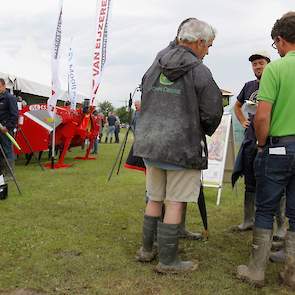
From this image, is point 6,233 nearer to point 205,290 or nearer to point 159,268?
point 159,268

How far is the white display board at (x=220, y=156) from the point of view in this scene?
6258 millimetres

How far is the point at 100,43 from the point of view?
10.4 m

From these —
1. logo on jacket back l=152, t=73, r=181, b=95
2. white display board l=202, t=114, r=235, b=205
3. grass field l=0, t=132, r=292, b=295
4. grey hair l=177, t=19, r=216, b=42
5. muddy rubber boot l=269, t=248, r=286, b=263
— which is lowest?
grass field l=0, t=132, r=292, b=295

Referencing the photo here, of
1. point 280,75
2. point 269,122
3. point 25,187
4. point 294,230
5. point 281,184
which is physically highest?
point 280,75

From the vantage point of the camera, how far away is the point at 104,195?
263 inches

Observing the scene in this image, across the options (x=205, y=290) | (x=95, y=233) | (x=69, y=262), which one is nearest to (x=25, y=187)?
(x=95, y=233)

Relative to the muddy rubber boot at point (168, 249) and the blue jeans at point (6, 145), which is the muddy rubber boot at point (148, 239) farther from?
the blue jeans at point (6, 145)

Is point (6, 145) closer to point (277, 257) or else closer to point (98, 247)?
point (98, 247)

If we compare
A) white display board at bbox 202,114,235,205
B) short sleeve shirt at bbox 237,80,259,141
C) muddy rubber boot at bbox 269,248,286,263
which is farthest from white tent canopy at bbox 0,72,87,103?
muddy rubber boot at bbox 269,248,286,263

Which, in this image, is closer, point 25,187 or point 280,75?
point 280,75

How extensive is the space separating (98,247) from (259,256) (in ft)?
4.80

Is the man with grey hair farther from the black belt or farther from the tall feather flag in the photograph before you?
the tall feather flag

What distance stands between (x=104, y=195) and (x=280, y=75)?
13.5 ft

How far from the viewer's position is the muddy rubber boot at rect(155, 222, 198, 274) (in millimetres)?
3416
